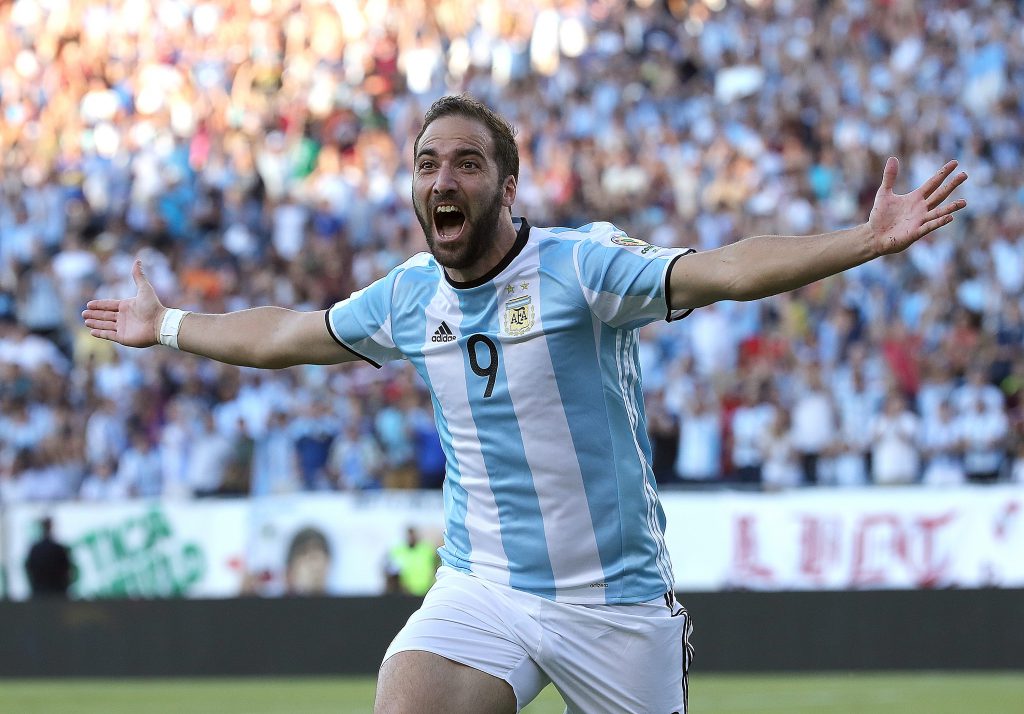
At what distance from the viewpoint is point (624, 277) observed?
A: 16.8ft

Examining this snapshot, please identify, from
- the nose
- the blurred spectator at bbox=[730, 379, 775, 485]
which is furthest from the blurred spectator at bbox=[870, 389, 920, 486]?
the nose

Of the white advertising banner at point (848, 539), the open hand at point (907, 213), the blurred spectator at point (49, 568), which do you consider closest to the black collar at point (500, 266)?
the open hand at point (907, 213)

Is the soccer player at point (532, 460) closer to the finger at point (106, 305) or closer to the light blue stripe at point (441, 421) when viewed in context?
the light blue stripe at point (441, 421)

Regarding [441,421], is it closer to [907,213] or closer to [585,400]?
A: [585,400]

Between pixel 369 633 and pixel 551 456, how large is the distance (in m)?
9.73

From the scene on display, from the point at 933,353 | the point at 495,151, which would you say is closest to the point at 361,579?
the point at 933,353

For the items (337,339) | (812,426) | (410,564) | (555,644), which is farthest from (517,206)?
(555,644)

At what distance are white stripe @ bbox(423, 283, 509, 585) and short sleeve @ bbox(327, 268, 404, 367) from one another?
0.88 feet

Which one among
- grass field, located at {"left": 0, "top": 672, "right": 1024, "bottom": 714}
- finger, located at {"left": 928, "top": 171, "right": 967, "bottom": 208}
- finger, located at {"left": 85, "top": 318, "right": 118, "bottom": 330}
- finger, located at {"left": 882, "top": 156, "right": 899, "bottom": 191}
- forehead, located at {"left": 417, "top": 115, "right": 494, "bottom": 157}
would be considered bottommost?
grass field, located at {"left": 0, "top": 672, "right": 1024, "bottom": 714}

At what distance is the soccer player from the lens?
5.23 meters

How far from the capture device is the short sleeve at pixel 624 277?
506 cm

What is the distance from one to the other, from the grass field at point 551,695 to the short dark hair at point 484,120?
701 cm

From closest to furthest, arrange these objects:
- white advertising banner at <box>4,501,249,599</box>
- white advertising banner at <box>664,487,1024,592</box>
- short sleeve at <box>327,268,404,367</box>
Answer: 1. short sleeve at <box>327,268,404,367</box>
2. white advertising banner at <box>664,487,1024,592</box>
3. white advertising banner at <box>4,501,249,599</box>

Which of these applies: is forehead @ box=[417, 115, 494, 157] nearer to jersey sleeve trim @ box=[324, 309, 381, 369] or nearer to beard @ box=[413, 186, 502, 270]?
beard @ box=[413, 186, 502, 270]
